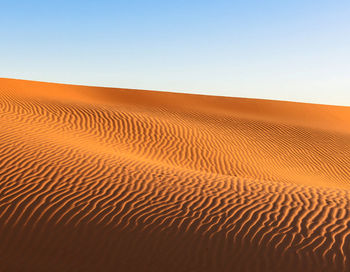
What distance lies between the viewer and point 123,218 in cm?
669

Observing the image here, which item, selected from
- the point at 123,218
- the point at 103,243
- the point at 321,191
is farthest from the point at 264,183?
the point at 103,243

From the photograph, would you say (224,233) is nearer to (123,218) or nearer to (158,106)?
(123,218)

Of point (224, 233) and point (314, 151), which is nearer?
point (224, 233)

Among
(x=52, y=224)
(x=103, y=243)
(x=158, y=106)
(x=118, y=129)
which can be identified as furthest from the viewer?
(x=158, y=106)

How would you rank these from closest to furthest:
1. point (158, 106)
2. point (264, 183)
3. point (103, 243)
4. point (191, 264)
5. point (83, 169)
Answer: point (191, 264), point (103, 243), point (83, 169), point (264, 183), point (158, 106)

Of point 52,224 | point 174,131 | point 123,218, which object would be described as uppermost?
point 174,131

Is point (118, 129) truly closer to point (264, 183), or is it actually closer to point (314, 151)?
point (264, 183)

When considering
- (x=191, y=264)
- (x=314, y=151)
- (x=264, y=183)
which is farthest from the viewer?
(x=314, y=151)

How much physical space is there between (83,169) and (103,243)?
343 centimetres

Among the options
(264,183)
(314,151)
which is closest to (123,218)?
(264,183)

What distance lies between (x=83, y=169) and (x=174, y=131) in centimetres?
854

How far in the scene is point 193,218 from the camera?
6.80 metres

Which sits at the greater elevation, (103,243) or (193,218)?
(193,218)

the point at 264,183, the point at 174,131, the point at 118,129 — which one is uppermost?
the point at 174,131
